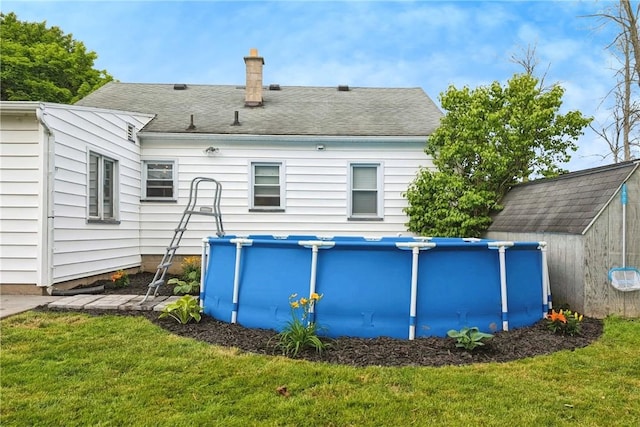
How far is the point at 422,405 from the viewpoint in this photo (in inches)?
110

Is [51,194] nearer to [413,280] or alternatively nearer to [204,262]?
[204,262]

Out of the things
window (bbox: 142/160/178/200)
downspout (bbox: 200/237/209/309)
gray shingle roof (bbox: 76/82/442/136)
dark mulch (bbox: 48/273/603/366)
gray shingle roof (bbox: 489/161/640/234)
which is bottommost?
dark mulch (bbox: 48/273/603/366)

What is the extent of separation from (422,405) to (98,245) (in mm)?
6966

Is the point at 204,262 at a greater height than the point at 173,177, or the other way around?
the point at 173,177

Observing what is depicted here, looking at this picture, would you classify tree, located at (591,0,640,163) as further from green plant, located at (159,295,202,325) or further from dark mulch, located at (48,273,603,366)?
green plant, located at (159,295,202,325)

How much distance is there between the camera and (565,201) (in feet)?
20.7

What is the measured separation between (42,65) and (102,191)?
19127 mm

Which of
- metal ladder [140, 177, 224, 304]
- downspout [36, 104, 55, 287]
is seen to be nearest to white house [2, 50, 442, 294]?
metal ladder [140, 177, 224, 304]

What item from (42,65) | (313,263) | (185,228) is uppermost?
(42,65)

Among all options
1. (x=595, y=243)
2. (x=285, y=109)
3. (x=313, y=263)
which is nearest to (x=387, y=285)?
(x=313, y=263)

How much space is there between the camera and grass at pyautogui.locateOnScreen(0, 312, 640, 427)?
262 cm

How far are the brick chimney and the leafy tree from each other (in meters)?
4.98

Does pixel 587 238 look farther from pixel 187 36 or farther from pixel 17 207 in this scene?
pixel 187 36

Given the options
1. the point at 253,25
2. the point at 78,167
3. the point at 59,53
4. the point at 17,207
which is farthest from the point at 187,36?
the point at 59,53
